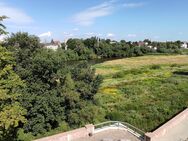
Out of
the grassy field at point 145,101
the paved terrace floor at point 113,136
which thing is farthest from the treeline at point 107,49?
the paved terrace floor at point 113,136

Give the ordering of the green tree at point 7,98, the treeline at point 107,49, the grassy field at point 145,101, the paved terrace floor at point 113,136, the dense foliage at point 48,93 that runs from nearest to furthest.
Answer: the green tree at point 7,98 < the paved terrace floor at point 113,136 < the dense foliage at point 48,93 < the grassy field at point 145,101 < the treeline at point 107,49

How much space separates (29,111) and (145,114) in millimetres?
12593

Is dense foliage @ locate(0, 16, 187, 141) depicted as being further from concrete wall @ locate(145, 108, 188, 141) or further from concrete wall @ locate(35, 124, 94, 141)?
concrete wall @ locate(145, 108, 188, 141)

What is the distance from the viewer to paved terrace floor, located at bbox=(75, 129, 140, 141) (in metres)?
13.3

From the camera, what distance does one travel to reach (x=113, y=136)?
45.0 ft

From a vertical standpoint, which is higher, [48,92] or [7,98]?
[7,98]

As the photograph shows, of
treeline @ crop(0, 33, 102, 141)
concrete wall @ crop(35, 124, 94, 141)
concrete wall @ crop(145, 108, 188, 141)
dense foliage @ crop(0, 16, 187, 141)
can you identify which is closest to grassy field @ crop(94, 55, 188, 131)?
dense foliage @ crop(0, 16, 187, 141)

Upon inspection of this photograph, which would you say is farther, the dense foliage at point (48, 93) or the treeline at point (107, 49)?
the treeline at point (107, 49)

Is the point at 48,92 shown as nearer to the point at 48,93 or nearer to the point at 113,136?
the point at 48,93

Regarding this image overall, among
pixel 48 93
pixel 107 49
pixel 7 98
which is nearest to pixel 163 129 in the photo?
pixel 7 98

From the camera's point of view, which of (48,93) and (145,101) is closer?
(48,93)

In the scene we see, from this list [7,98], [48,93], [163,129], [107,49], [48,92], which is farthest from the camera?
[107,49]

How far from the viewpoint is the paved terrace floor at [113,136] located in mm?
13273

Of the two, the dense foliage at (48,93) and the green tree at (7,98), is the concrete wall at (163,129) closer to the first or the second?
the green tree at (7,98)
